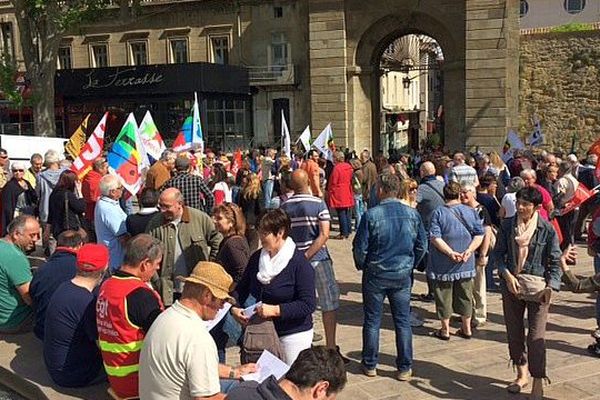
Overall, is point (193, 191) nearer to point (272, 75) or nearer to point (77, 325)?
point (77, 325)

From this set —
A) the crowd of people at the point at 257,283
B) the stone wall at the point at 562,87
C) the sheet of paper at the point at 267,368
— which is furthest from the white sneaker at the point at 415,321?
the stone wall at the point at 562,87

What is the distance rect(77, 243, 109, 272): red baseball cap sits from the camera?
4809mm

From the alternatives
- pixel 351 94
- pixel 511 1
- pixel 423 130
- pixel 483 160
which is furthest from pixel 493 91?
pixel 423 130

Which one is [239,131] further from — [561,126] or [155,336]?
[155,336]

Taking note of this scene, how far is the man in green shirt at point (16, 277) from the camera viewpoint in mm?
5754

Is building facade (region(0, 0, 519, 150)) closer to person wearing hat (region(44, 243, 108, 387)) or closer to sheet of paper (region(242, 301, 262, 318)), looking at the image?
person wearing hat (region(44, 243, 108, 387))

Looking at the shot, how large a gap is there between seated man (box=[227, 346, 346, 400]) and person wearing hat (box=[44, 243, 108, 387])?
2176 millimetres

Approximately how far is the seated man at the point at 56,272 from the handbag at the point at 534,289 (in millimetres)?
3811

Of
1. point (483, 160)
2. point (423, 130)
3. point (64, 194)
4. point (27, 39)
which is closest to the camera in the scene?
point (64, 194)

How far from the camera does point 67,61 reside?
114 ft

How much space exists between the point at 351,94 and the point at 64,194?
19970 millimetres

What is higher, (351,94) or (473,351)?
(351,94)

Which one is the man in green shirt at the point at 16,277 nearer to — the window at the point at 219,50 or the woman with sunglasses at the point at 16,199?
the woman with sunglasses at the point at 16,199

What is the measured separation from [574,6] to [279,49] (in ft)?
58.6
